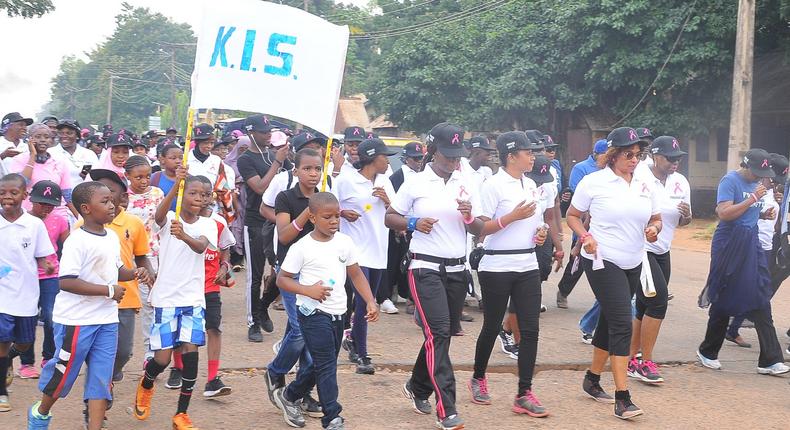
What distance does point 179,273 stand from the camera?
19.1 feet

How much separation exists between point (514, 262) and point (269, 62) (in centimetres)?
213

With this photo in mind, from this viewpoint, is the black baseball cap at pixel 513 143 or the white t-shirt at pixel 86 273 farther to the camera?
the black baseball cap at pixel 513 143

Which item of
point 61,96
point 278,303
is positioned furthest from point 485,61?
point 61,96

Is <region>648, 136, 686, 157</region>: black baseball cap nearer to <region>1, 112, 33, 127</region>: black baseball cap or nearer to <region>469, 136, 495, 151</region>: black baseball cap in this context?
<region>469, 136, 495, 151</region>: black baseball cap

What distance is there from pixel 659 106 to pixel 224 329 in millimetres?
17804

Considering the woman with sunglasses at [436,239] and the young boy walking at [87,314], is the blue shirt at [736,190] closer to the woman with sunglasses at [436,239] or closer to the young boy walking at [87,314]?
the woman with sunglasses at [436,239]

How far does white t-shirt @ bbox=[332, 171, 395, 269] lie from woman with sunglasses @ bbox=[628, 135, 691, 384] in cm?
210

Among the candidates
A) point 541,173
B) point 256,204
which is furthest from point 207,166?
point 541,173

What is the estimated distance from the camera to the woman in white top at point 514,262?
625cm

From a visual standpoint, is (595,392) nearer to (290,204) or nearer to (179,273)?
(290,204)

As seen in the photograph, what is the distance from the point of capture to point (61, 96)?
9619 centimetres

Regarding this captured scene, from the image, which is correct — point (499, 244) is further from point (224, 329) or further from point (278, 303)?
point (278, 303)

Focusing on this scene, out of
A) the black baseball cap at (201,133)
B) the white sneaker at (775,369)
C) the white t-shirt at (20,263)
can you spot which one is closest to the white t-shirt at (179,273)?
the white t-shirt at (20,263)

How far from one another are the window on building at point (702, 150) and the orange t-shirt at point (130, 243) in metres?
23.8
